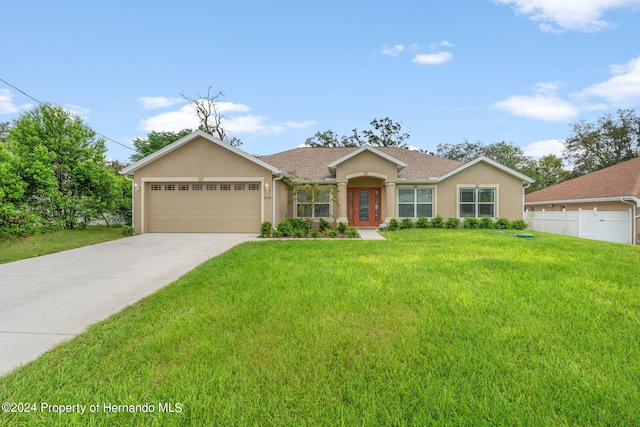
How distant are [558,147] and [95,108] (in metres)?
43.6

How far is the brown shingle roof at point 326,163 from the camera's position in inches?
655

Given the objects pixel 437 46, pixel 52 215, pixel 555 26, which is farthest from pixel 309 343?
pixel 555 26

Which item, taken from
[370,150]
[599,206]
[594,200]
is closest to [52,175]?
[370,150]

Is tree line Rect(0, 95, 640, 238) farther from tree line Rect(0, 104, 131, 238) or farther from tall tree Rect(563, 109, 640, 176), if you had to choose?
tall tree Rect(563, 109, 640, 176)

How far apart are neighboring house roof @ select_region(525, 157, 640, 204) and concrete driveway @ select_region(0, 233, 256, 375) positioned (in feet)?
63.6

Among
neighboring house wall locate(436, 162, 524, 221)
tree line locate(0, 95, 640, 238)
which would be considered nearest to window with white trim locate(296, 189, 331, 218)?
neighboring house wall locate(436, 162, 524, 221)

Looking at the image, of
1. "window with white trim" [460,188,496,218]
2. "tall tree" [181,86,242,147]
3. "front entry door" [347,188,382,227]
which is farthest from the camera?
"tall tree" [181,86,242,147]

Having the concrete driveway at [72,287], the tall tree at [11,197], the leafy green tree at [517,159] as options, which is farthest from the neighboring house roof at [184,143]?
the leafy green tree at [517,159]

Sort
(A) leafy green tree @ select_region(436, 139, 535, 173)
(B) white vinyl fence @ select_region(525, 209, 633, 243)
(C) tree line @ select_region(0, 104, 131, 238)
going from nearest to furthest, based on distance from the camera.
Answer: (C) tree line @ select_region(0, 104, 131, 238) < (B) white vinyl fence @ select_region(525, 209, 633, 243) < (A) leafy green tree @ select_region(436, 139, 535, 173)

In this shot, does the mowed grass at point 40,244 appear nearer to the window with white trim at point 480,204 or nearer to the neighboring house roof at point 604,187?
the window with white trim at point 480,204

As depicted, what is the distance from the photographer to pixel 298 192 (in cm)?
1600

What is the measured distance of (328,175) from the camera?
54.2 ft

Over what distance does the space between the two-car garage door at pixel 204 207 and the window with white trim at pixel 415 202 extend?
792 cm

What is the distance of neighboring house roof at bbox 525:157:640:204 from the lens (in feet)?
48.7
